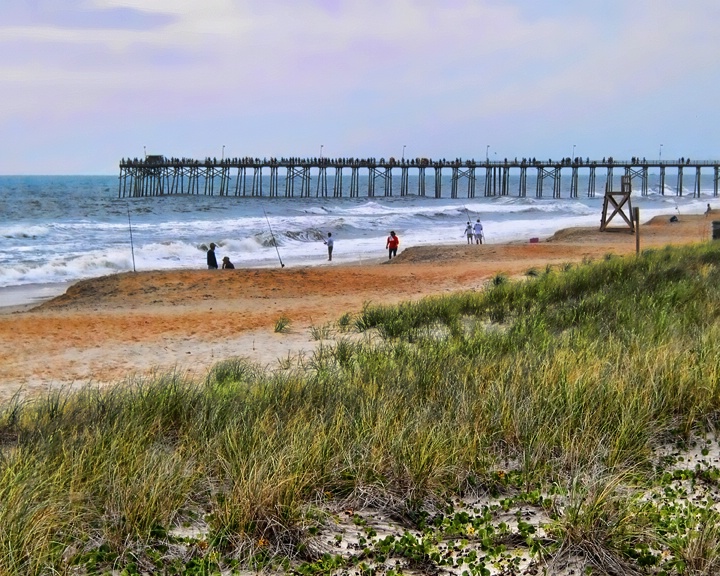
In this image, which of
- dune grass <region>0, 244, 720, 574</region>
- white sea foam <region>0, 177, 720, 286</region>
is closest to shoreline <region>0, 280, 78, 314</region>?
white sea foam <region>0, 177, 720, 286</region>

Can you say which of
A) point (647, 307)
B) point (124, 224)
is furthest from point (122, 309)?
point (124, 224)

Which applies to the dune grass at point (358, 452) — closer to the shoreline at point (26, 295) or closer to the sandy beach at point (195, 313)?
the sandy beach at point (195, 313)

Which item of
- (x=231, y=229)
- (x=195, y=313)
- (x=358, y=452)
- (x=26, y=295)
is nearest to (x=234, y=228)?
(x=231, y=229)

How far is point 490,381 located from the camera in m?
5.27

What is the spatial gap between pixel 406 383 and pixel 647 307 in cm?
427

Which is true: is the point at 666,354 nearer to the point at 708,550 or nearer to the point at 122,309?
the point at 708,550

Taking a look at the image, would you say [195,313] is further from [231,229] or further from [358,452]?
[231,229]

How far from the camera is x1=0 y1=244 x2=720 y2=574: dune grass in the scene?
345 cm

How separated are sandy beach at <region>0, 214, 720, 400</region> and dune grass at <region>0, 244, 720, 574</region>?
8.52ft

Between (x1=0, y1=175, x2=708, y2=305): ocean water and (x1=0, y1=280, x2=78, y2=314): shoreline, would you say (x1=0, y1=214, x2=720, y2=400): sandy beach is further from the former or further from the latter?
(x1=0, y1=175, x2=708, y2=305): ocean water

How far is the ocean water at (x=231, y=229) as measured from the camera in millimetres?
26431

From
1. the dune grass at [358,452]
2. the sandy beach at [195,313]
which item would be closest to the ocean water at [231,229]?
the sandy beach at [195,313]

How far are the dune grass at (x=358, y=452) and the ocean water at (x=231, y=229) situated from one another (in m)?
16.5

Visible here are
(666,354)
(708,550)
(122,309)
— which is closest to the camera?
(708,550)
